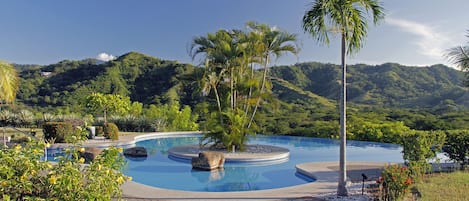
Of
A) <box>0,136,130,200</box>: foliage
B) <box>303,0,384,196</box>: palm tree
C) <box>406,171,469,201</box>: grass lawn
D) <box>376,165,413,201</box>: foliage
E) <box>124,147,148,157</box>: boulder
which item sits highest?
<box>303,0,384,196</box>: palm tree

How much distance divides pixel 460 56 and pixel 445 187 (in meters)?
5.14

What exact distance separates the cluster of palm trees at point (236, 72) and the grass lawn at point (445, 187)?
6509 mm

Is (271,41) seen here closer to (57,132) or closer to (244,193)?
(244,193)

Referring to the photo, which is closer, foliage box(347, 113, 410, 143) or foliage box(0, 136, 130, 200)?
foliage box(0, 136, 130, 200)

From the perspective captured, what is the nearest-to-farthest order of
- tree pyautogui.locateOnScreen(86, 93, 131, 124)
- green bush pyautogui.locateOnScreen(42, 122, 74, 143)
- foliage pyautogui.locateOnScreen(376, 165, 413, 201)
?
foliage pyautogui.locateOnScreen(376, 165, 413, 201)
green bush pyautogui.locateOnScreen(42, 122, 74, 143)
tree pyautogui.locateOnScreen(86, 93, 131, 124)

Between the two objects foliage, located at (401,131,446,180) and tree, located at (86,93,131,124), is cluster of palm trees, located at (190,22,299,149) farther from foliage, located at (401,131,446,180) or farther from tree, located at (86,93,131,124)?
tree, located at (86,93,131,124)

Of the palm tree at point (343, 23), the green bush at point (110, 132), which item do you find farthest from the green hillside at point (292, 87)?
the palm tree at point (343, 23)

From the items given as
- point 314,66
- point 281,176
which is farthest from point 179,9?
point 314,66

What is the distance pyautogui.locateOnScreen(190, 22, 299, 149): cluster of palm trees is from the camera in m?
12.8

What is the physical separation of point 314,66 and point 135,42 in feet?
111

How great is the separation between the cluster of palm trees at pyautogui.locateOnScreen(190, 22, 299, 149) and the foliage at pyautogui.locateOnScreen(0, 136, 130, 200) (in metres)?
9.46

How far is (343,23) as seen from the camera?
19.3ft

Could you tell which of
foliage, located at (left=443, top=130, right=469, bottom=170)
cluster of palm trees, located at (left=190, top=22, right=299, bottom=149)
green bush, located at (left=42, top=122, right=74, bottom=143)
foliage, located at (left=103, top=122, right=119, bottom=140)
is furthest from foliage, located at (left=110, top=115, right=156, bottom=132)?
foliage, located at (left=443, top=130, right=469, bottom=170)

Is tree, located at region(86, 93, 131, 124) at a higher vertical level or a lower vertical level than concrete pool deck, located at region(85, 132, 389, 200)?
higher
